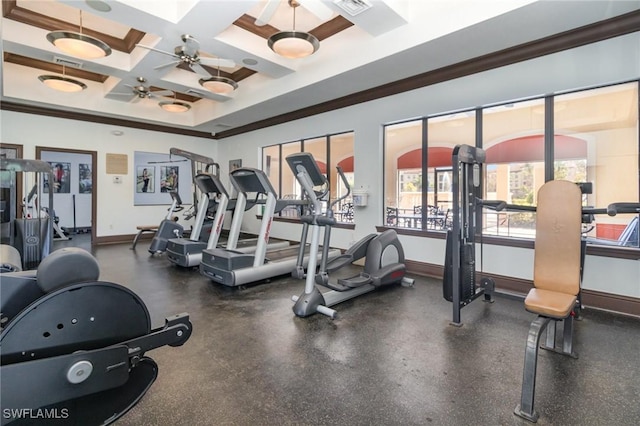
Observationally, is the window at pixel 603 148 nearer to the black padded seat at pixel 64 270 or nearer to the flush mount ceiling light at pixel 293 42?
the flush mount ceiling light at pixel 293 42

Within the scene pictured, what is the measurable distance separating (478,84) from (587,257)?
2572 mm

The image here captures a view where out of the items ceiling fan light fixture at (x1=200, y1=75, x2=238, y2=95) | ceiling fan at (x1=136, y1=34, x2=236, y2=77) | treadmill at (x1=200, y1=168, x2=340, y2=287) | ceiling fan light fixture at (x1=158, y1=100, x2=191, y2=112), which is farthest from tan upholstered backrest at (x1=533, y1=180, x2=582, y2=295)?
ceiling fan light fixture at (x1=158, y1=100, x2=191, y2=112)

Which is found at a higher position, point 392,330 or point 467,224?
point 467,224

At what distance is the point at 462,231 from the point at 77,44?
4926 mm

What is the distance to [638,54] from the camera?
3.34m

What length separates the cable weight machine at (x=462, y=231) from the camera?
119 inches

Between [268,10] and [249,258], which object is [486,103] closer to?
[268,10]

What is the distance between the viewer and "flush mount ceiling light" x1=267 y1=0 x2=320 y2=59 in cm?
377

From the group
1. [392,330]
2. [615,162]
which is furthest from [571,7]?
[392,330]

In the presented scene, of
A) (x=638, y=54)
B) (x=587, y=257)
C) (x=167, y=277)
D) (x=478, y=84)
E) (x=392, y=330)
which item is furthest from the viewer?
(x=167, y=277)

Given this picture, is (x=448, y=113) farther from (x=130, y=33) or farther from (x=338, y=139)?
(x=130, y=33)

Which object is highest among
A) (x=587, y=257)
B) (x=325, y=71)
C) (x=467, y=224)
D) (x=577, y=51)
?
(x=325, y=71)

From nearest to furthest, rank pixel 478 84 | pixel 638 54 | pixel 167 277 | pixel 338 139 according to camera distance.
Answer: pixel 638 54 < pixel 478 84 < pixel 167 277 < pixel 338 139

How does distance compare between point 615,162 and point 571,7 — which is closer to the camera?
point 571,7
